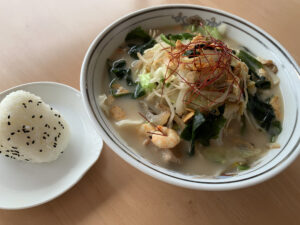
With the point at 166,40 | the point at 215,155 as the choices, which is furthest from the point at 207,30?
the point at 215,155

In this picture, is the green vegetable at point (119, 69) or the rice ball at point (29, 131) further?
the green vegetable at point (119, 69)

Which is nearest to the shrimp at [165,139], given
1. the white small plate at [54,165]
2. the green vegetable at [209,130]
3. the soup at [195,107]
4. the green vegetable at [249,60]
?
the soup at [195,107]

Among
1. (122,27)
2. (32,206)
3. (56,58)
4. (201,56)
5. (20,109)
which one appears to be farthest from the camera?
(56,58)

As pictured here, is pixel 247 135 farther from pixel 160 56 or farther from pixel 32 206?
pixel 32 206

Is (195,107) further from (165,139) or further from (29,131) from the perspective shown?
(29,131)

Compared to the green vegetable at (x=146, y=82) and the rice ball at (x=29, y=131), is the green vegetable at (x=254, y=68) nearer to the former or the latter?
the green vegetable at (x=146, y=82)

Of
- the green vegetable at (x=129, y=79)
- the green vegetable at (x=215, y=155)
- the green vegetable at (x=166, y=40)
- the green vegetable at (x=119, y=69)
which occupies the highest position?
the green vegetable at (x=166, y=40)

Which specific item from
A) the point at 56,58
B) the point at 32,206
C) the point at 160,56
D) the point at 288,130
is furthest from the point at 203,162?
the point at 56,58

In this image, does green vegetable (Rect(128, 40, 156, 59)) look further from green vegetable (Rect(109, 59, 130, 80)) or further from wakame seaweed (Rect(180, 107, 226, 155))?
wakame seaweed (Rect(180, 107, 226, 155))
